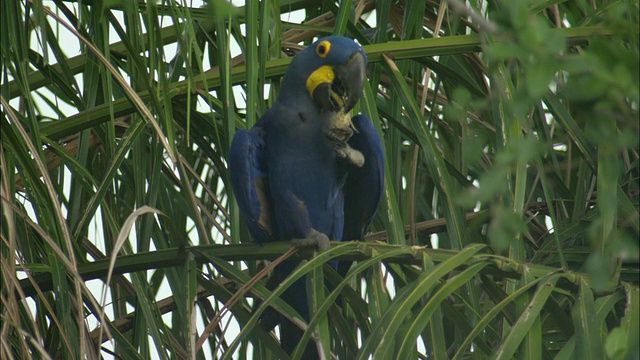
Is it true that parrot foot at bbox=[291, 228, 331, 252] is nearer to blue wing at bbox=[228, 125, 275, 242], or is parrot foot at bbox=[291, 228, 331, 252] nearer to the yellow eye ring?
blue wing at bbox=[228, 125, 275, 242]

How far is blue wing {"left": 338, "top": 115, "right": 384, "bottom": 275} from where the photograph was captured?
1.86 metres

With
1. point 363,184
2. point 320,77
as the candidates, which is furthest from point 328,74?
point 363,184

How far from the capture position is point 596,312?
1.24m

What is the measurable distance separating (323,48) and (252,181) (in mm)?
316

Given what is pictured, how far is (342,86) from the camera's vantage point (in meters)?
1.86

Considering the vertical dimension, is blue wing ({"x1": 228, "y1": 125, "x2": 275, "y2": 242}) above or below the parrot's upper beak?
below

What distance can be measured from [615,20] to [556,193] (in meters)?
1.40

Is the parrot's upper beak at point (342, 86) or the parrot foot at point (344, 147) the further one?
the parrot foot at point (344, 147)

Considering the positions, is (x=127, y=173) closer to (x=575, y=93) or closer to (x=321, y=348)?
(x=321, y=348)

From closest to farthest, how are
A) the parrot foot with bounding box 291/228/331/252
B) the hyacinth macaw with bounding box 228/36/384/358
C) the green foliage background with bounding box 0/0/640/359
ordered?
the green foliage background with bounding box 0/0/640/359
the parrot foot with bounding box 291/228/331/252
the hyacinth macaw with bounding box 228/36/384/358

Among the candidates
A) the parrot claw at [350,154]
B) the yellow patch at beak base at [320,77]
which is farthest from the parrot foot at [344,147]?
the yellow patch at beak base at [320,77]

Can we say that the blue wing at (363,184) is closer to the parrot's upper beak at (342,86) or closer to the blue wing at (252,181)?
the parrot's upper beak at (342,86)

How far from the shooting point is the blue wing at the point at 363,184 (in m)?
1.86

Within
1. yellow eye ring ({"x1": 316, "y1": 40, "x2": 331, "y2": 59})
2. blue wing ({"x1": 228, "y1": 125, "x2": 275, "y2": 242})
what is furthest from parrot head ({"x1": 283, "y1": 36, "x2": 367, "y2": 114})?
blue wing ({"x1": 228, "y1": 125, "x2": 275, "y2": 242})
